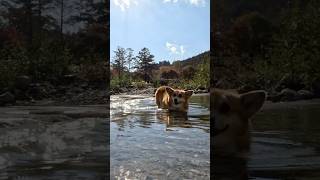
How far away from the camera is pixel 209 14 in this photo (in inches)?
151

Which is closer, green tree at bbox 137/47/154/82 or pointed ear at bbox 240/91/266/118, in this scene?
pointed ear at bbox 240/91/266/118

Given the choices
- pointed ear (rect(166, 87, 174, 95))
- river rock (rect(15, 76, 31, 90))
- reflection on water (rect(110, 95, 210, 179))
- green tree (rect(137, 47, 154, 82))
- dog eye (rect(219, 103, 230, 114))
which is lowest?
reflection on water (rect(110, 95, 210, 179))

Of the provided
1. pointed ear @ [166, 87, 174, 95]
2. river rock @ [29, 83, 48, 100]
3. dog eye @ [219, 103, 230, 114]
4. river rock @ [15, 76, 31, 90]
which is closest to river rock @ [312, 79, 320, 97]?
dog eye @ [219, 103, 230, 114]

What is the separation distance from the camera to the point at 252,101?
141 inches

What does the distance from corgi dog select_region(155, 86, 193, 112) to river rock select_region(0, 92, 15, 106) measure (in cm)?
112

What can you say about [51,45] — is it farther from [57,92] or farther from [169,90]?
[169,90]

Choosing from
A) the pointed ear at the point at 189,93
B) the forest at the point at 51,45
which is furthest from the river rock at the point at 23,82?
the pointed ear at the point at 189,93

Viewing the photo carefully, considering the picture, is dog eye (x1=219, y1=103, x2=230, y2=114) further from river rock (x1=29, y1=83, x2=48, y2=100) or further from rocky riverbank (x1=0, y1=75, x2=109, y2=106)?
river rock (x1=29, y1=83, x2=48, y2=100)

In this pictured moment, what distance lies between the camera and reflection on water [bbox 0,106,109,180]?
12.1 feet

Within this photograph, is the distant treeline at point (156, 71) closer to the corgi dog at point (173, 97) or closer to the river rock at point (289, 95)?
the corgi dog at point (173, 97)

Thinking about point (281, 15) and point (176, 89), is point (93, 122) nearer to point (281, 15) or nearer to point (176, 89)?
point (176, 89)

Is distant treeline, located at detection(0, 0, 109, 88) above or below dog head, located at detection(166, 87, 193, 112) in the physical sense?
above

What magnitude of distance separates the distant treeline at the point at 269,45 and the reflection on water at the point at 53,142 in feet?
3.30

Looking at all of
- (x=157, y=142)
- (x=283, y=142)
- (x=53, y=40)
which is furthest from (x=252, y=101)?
(x=53, y=40)
